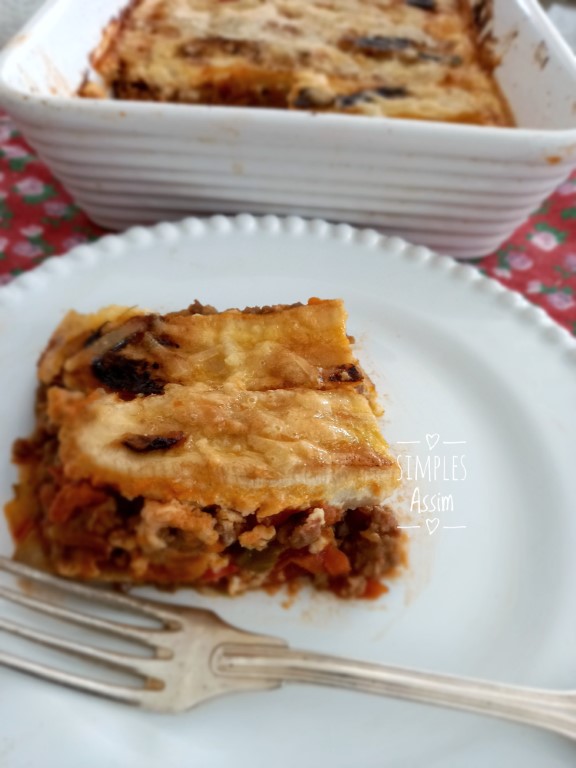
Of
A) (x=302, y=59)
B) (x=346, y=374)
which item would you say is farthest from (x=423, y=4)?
(x=346, y=374)

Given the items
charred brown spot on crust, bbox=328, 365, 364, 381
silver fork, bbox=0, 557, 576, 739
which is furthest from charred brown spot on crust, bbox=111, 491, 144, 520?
charred brown spot on crust, bbox=328, 365, 364, 381

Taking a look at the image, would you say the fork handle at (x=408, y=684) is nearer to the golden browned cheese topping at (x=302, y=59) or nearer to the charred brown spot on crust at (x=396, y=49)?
the golden browned cheese topping at (x=302, y=59)

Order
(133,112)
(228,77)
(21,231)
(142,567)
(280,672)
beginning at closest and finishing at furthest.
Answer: (280,672) < (142,567) < (133,112) < (21,231) < (228,77)

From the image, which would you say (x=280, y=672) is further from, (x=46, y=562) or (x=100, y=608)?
(x=46, y=562)

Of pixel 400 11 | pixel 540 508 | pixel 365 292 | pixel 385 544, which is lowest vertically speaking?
pixel 385 544

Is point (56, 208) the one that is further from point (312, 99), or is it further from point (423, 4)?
point (423, 4)

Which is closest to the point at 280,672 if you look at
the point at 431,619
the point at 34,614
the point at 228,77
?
the point at 431,619

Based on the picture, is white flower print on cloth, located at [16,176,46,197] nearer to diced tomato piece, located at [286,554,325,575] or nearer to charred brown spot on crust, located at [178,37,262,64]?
charred brown spot on crust, located at [178,37,262,64]
